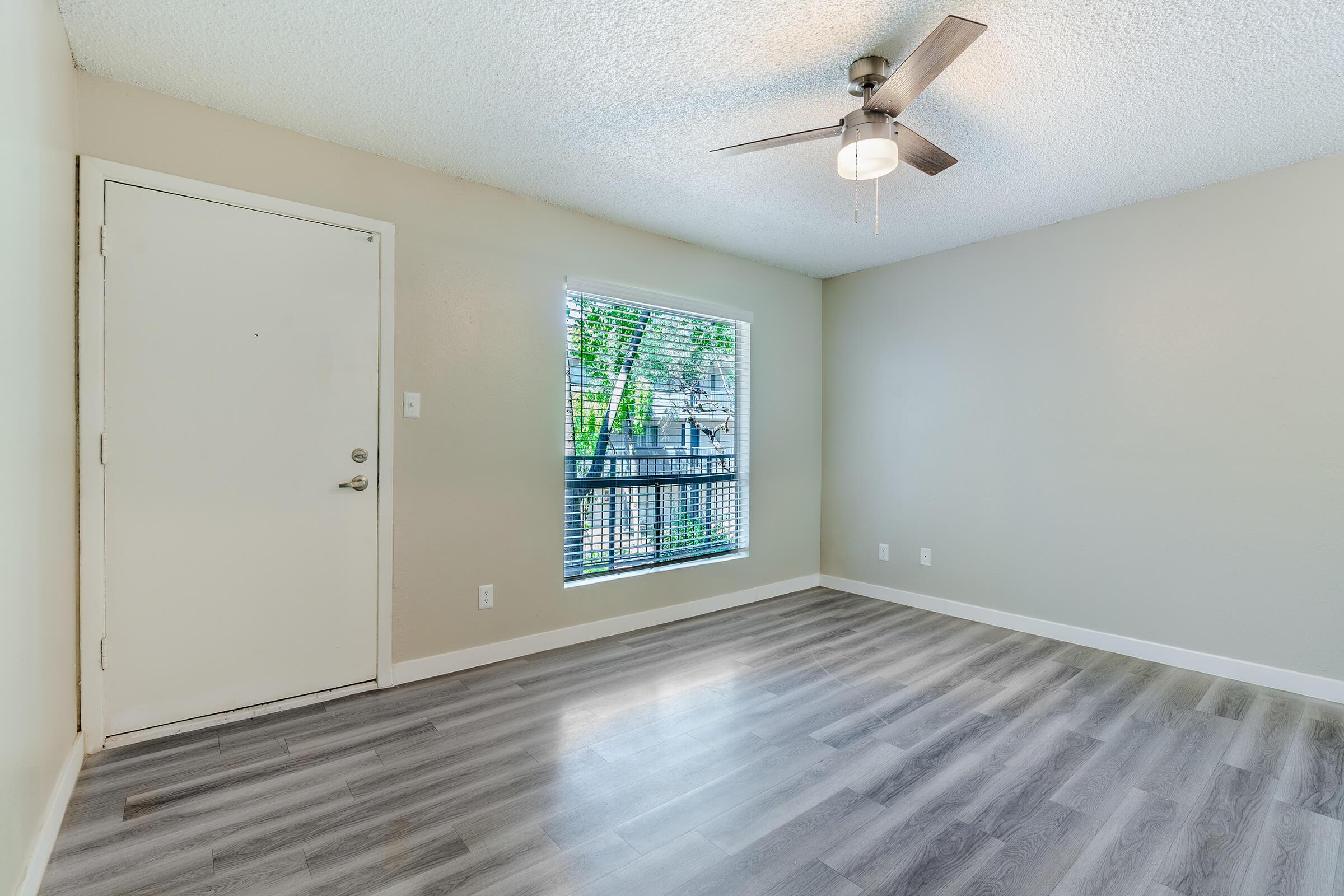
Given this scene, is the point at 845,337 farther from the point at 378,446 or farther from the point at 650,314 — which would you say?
the point at 378,446

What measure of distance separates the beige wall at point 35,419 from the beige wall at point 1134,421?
4.28 meters

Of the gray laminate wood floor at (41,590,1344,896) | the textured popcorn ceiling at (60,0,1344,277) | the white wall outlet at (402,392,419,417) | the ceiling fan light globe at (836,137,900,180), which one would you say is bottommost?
the gray laminate wood floor at (41,590,1344,896)

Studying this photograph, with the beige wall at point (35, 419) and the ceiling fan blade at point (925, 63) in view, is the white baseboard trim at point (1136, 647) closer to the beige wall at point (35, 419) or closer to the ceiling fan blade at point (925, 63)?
the ceiling fan blade at point (925, 63)

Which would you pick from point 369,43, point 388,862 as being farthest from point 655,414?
point 388,862

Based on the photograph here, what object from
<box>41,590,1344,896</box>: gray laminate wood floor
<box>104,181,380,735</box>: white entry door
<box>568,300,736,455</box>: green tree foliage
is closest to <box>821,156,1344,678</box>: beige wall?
<box>41,590,1344,896</box>: gray laminate wood floor

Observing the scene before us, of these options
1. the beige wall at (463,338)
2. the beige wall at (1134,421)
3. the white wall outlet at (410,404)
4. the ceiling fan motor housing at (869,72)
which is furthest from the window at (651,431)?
the ceiling fan motor housing at (869,72)

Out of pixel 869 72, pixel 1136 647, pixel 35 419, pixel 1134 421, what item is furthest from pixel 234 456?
pixel 1136 647

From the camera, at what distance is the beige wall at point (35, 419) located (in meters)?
1.34

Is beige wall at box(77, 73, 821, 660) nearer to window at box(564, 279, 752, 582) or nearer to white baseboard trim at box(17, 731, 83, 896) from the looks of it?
window at box(564, 279, 752, 582)

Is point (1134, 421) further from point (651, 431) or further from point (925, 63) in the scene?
point (651, 431)

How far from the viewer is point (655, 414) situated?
3922 millimetres

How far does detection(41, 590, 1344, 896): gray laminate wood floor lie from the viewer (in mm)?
1601

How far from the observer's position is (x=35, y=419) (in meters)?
1.62

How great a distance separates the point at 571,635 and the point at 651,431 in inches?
51.9
